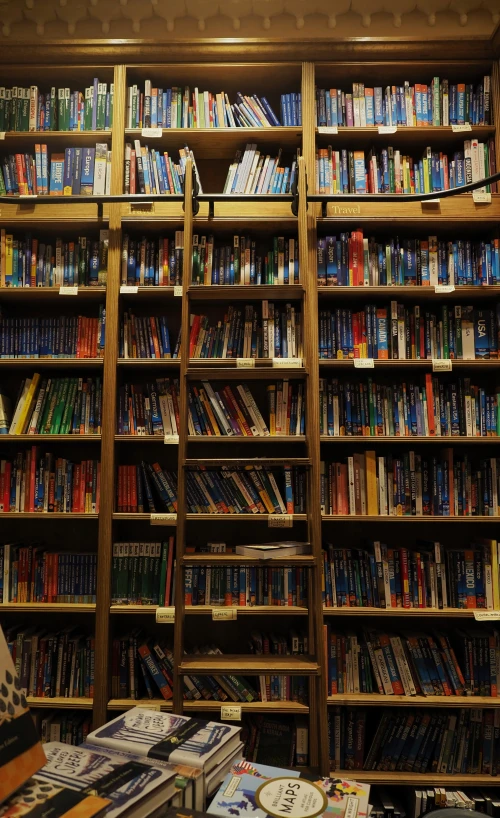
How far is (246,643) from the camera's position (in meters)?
2.61

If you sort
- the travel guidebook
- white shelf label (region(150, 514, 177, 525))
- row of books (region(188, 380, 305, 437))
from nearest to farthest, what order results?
the travel guidebook < white shelf label (region(150, 514, 177, 525)) < row of books (region(188, 380, 305, 437))

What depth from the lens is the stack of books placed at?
2570 mm

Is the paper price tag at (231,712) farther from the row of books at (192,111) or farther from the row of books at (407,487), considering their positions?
the row of books at (192,111)

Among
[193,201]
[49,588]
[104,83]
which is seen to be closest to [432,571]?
[49,588]

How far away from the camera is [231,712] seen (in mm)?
2182

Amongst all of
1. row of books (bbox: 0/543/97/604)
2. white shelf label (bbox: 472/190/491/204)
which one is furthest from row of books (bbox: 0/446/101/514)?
white shelf label (bbox: 472/190/491/204)

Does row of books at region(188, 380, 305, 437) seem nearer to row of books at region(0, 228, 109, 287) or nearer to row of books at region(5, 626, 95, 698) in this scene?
row of books at region(0, 228, 109, 287)

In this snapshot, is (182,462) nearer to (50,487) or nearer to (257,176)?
(50,487)

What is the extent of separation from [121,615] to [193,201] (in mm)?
1834

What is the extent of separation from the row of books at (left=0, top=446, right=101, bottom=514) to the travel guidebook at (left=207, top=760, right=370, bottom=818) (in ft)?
4.79

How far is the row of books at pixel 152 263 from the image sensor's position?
8.43ft

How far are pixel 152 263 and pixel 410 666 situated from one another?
206 cm

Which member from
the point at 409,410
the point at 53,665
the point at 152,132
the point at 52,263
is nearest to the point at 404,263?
the point at 409,410

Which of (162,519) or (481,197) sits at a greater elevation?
(481,197)
